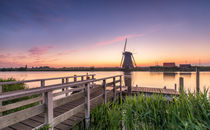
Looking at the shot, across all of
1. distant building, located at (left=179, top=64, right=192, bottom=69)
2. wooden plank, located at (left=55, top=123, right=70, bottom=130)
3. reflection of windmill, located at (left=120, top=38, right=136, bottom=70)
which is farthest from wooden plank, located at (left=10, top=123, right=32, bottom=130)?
distant building, located at (left=179, top=64, right=192, bottom=69)

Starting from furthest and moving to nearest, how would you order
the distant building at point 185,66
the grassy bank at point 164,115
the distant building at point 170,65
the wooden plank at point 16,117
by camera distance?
1. the distant building at point 170,65
2. the distant building at point 185,66
3. the grassy bank at point 164,115
4. the wooden plank at point 16,117

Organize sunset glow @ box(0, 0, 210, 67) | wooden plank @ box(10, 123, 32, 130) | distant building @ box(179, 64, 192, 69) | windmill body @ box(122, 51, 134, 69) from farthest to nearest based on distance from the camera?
1. distant building @ box(179, 64, 192, 69)
2. windmill body @ box(122, 51, 134, 69)
3. sunset glow @ box(0, 0, 210, 67)
4. wooden plank @ box(10, 123, 32, 130)

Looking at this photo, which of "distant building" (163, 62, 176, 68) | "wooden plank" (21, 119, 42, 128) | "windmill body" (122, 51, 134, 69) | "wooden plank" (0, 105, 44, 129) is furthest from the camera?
"distant building" (163, 62, 176, 68)

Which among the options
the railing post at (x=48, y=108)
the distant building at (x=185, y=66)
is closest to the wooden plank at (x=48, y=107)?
the railing post at (x=48, y=108)

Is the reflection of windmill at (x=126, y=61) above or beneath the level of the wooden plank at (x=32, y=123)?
above

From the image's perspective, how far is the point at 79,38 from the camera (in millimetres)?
16672

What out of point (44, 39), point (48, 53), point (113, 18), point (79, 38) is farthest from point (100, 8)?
point (48, 53)

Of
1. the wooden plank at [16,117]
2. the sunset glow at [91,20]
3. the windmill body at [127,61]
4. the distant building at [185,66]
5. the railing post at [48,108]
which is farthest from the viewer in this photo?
the distant building at [185,66]

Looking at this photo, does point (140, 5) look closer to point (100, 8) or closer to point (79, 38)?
point (100, 8)

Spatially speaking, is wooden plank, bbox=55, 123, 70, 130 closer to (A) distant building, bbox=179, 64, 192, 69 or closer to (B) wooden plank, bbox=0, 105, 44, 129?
(B) wooden plank, bbox=0, 105, 44, 129

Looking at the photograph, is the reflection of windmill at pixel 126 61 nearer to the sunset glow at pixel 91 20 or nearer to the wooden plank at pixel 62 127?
the sunset glow at pixel 91 20

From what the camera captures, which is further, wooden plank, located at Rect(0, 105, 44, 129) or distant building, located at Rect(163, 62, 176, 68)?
distant building, located at Rect(163, 62, 176, 68)

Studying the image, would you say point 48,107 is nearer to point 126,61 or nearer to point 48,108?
point 48,108

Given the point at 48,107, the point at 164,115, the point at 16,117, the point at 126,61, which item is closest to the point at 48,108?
the point at 48,107
